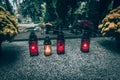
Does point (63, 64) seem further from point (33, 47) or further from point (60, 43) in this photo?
point (33, 47)

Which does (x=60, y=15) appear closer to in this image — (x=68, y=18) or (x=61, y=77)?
(x=68, y=18)

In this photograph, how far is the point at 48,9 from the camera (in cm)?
1320

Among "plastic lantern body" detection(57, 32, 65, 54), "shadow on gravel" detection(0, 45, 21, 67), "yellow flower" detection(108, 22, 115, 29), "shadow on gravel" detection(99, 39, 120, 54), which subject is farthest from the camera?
"shadow on gravel" detection(99, 39, 120, 54)

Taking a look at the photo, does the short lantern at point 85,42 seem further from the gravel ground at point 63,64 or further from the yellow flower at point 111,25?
the yellow flower at point 111,25

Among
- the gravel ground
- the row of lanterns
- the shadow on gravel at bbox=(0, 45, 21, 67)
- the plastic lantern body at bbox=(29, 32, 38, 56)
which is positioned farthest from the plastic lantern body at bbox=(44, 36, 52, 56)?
the shadow on gravel at bbox=(0, 45, 21, 67)

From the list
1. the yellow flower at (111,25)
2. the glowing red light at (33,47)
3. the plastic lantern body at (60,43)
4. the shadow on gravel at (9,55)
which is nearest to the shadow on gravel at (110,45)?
the yellow flower at (111,25)

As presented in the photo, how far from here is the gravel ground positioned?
16.5 feet

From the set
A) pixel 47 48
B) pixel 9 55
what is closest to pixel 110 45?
pixel 47 48

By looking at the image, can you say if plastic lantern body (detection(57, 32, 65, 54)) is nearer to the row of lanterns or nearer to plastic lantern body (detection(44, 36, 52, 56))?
the row of lanterns

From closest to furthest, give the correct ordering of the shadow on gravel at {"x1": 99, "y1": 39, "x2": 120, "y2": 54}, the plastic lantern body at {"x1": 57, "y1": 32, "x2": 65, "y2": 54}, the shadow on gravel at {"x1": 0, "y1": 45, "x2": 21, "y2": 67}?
the shadow on gravel at {"x1": 0, "y1": 45, "x2": 21, "y2": 67} < the plastic lantern body at {"x1": 57, "y1": 32, "x2": 65, "y2": 54} < the shadow on gravel at {"x1": 99, "y1": 39, "x2": 120, "y2": 54}

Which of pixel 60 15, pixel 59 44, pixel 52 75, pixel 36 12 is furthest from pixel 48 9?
pixel 52 75

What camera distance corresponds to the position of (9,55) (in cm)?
688

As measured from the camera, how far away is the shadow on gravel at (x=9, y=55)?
20.2ft

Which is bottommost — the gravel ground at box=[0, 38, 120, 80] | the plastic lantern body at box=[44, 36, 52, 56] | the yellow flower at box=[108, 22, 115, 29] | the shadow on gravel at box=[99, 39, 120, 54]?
A: the gravel ground at box=[0, 38, 120, 80]
